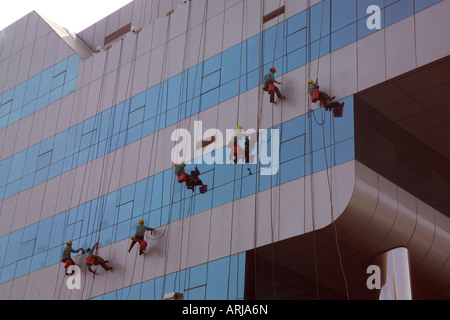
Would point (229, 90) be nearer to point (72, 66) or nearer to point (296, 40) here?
point (296, 40)

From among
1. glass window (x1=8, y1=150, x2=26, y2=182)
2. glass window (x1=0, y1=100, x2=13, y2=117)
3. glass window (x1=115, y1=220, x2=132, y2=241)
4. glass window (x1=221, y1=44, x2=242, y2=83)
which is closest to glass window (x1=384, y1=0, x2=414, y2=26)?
glass window (x1=221, y1=44, x2=242, y2=83)

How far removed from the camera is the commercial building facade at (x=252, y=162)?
76.6 feet

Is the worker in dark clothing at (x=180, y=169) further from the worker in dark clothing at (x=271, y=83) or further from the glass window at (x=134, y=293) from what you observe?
the glass window at (x=134, y=293)

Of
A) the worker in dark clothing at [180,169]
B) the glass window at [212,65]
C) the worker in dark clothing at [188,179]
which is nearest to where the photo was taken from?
the worker in dark clothing at [188,179]

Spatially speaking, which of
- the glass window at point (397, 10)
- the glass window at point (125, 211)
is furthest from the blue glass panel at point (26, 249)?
the glass window at point (397, 10)

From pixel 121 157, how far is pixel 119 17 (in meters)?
10.1

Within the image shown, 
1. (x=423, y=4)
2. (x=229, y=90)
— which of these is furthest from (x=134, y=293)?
(x=423, y=4)

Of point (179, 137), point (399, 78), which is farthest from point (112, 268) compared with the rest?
point (399, 78)

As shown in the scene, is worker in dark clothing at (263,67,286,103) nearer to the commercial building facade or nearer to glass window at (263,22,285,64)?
the commercial building facade

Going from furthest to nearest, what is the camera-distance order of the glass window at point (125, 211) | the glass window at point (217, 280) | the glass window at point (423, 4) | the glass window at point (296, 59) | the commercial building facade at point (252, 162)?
the glass window at point (125, 211) → the glass window at point (296, 59) → the glass window at point (217, 280) → the commercial building facade at point (252, 162) → the glass window at point (423, 4)

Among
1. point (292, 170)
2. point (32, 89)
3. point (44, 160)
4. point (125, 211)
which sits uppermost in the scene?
point (32, 89)

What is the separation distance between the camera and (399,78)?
22.9 m

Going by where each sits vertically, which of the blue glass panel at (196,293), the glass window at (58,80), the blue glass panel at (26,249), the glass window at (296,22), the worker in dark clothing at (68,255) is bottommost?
the blue glass panel at (196,293)

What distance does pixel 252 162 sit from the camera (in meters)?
25.8
